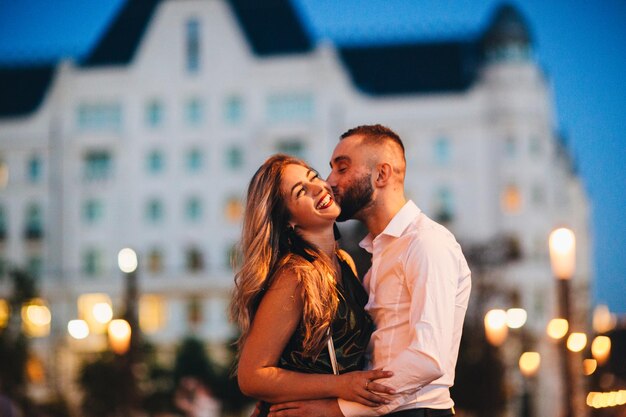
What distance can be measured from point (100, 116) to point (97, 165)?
2903 millimetres

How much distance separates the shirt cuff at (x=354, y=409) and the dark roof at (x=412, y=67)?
56407 mm

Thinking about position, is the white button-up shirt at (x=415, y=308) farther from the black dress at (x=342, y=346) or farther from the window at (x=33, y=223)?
the window at (x=33, y=223)

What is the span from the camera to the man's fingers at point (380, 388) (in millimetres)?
3891

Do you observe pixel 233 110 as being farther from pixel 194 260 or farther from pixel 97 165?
pixel 194 260

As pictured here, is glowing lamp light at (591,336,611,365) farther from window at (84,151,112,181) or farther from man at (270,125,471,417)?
window at (84,151,112,181)

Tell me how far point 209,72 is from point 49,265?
→ 48.4 feet

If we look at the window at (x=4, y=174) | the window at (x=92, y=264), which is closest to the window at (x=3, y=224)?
the window at (x=4, y=174)

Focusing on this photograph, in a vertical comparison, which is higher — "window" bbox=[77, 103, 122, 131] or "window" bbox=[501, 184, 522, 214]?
"window" bbox=[77, 103, 122, 131]

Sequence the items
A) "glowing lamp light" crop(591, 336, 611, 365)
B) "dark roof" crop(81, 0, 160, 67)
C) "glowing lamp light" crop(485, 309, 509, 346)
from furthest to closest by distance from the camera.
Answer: "dark roof" crop(81, 0, 160, 67) < "glowing lamp light" crop(485, 309, 509, 346) < "glowing lamp light" crop(591, 336, 611, 365)

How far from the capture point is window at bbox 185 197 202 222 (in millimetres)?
59844

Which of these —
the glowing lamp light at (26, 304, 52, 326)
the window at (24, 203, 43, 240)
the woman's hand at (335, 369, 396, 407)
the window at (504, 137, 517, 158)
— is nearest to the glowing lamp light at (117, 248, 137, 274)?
the woman's hand at (335, 369, 396, 407)

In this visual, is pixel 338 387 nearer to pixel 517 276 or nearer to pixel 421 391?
pixel 421 391

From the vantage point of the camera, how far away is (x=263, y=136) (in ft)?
195

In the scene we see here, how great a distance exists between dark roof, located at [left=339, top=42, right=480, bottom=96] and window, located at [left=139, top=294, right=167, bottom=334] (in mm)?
17120
